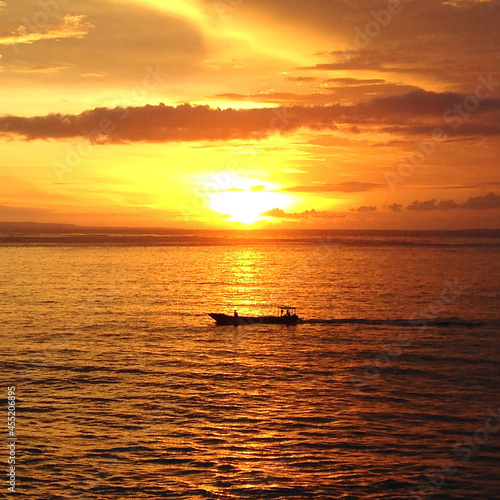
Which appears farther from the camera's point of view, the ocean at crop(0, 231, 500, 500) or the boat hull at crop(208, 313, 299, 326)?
the boat hull at crop(208, 313, 299, 326)

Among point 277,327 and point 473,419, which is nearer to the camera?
point 473,419

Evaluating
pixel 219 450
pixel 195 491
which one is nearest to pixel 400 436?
pixel 219 450

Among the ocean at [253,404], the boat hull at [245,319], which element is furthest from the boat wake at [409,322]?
the boat hull at [245,319]

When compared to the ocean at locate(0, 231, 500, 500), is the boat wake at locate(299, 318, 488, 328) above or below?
above

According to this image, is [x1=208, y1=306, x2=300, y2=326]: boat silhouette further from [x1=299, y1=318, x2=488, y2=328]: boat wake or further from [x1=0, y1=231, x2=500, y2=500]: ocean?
[x1=299, y1=318, x2=488, y2=328]: boat wake

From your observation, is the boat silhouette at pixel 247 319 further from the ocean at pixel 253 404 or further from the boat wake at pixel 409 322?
the boat wake at pixel 409 322

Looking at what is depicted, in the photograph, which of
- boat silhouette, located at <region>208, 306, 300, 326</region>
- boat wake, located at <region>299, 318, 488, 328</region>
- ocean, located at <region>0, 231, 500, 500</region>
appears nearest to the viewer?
ocean, located at <region>0, 231, 500, 500</region>

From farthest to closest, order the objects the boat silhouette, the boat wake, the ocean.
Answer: the boat silhouette → the boat wake → the ocean

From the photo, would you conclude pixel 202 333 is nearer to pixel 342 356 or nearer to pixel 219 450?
pixel 342 356

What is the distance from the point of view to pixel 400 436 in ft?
148

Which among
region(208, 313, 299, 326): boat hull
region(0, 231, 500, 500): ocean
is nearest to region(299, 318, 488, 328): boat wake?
region(0, 231, 500, 500): ocean

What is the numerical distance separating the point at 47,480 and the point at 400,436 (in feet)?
77.2

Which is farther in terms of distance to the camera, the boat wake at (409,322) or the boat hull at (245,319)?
the boat hull at (245,319)

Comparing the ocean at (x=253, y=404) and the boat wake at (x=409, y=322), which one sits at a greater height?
the boat wake at (x=409, y=322)
